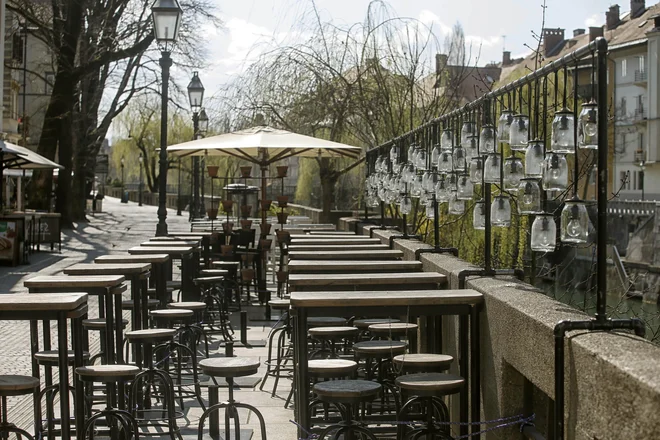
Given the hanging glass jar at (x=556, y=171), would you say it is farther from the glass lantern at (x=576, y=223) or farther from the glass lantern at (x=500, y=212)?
the glass lantern at (x=500, y=212)

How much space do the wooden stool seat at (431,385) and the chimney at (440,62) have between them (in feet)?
45.7

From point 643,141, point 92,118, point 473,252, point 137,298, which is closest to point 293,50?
point 473,252

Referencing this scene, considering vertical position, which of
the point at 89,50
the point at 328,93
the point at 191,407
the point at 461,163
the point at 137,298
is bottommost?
the point at 191,407

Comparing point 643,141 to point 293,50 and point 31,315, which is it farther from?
point 31,315

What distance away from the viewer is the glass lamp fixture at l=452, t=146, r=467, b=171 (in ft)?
25.9

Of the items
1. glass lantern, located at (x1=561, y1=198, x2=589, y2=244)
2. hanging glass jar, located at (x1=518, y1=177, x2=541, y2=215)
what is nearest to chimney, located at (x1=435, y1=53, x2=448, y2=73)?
hanging glass jar, located at (x1=518, y1=177, x2=541, y2=215)

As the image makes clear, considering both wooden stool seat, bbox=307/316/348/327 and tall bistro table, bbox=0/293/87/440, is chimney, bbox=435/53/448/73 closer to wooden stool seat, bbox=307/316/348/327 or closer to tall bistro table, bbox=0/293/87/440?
wooden stool seat, bbox=307/316/348/327

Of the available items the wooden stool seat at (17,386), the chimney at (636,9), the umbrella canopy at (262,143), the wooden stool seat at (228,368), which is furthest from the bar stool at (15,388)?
the chimney at (636,9)

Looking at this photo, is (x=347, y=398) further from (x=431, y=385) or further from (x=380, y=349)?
(x=380, y=349)

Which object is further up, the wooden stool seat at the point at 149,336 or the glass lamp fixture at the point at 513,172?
the glass lamp fixture at the point at 513,172

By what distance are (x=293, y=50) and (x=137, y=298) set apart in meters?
14.1

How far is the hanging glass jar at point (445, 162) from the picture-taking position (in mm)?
8164

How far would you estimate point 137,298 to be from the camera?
31.0ft

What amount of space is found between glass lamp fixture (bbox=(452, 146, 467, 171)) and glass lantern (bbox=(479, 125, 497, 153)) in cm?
131
